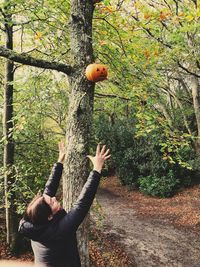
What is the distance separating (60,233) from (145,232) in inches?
330

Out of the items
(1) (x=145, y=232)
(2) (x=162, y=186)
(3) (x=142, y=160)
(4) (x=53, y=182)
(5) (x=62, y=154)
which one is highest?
(5) (x=62, y=154)

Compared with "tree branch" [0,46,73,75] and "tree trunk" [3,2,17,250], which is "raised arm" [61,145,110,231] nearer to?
"tree branch" [0,46,73,75]

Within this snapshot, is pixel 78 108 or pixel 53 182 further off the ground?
pixel 78 108

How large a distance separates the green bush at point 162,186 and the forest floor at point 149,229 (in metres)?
0.37

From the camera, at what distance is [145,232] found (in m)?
10.9

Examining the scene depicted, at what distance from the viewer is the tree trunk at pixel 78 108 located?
4.41m

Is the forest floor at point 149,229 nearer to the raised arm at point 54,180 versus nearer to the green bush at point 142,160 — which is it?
the green bush at point 142,160

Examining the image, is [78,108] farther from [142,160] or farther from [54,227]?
[142,160]

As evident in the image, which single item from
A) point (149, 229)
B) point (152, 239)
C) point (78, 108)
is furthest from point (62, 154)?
point (149, 229)

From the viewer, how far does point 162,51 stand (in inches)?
401

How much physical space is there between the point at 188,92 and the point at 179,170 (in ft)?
14.1

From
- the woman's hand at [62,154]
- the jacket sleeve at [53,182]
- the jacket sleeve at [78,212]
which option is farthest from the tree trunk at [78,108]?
the jacket sleeve at [78,212]

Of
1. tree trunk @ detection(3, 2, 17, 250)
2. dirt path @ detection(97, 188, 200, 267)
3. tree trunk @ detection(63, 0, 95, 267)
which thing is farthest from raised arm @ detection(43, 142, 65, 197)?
dirt path @ detection(97, 188, 200, 267)

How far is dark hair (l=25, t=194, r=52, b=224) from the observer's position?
3.07 meters
